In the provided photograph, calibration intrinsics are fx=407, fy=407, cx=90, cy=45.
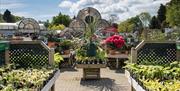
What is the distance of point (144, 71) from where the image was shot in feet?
24.3

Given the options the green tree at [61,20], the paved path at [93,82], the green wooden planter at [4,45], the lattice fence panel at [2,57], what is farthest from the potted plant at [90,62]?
the green tree at [61,20]

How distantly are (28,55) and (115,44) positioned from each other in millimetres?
6977

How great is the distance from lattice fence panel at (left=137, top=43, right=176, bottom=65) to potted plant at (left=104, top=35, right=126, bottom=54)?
592 centimetres

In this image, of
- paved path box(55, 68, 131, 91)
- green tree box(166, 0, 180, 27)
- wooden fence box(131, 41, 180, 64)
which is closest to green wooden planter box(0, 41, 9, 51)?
paved path box(55, 68, 131, 91)

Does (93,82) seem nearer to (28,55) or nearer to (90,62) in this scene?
(90,62)

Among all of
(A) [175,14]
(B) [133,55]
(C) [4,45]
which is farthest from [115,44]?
(A) [175,14]

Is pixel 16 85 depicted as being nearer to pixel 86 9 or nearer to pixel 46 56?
pixel 46 56

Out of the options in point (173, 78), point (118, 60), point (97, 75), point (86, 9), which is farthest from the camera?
point (86, 9)

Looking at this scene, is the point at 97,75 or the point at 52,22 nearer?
the point at 97,75

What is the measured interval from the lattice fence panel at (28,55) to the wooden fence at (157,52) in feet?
7.36

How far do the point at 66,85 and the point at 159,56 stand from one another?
2.80 m

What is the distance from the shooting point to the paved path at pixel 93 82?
10602 mm

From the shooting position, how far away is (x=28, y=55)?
9.50 m

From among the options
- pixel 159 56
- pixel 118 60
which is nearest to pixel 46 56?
pixel 159 56
